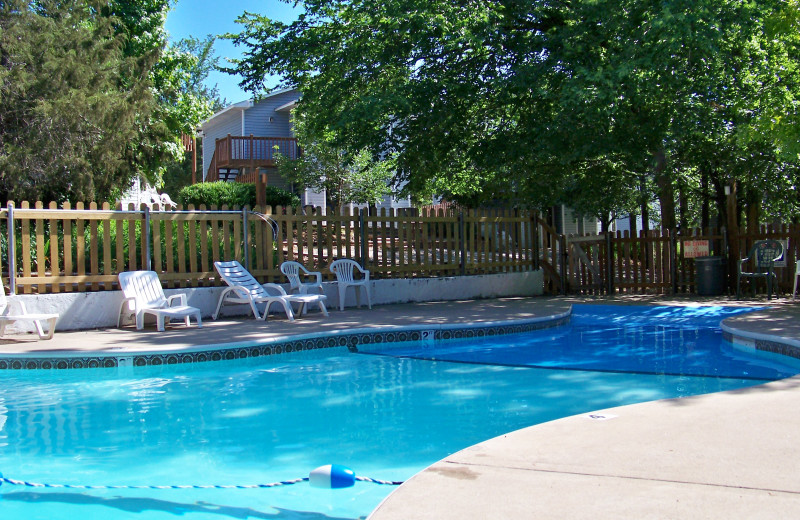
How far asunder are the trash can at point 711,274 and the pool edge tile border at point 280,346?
166 inches

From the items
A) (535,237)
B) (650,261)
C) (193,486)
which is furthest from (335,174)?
(193,486)

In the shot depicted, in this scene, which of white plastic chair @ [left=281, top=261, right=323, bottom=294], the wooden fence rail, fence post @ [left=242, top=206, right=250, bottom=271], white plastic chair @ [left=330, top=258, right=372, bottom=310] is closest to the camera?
the wooden fence rail

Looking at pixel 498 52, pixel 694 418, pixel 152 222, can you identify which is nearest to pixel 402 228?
pixel 498 52

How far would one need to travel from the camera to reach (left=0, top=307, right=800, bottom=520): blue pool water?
4.28 m

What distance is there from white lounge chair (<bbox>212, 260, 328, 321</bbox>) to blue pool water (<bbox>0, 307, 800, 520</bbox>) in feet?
5.84

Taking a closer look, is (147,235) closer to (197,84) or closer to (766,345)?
(766,345)

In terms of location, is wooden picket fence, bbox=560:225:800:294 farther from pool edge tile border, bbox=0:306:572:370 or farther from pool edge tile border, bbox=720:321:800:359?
pool edge tile border, bbox=720:321:800:359

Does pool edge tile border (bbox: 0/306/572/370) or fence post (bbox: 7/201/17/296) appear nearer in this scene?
pool edge tile border (bbox: 0/306/572/370)

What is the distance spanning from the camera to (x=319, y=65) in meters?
14.3

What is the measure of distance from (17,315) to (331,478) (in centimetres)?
661

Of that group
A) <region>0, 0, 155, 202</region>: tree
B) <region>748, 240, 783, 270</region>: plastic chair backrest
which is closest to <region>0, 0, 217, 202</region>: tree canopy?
<region>0, 0, 155, 202</region>: tree

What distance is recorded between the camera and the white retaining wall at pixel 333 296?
10328 mm

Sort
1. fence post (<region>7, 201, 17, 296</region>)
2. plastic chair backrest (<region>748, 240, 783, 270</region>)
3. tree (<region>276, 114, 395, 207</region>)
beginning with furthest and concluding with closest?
tree (<region>276, 114, 395, 207</region>) < plastic chair backrest (<region>748, 240, 783, 270</region>) < fence post (<region>7, 201, 17, 296</region>)

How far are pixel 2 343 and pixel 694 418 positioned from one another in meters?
8.12
